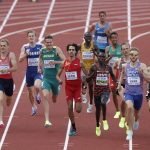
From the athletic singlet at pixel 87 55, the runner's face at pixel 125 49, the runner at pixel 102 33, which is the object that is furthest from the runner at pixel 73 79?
the runner at pixel 102 33

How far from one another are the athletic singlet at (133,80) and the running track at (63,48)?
90cm

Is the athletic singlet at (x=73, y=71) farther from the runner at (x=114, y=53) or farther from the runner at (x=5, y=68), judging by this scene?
the runner at (x=114, y=53)

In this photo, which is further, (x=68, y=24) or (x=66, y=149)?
(x=68, y=24)

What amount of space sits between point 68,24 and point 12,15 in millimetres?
2215

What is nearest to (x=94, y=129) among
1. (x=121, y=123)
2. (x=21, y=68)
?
(x=121, y=123)

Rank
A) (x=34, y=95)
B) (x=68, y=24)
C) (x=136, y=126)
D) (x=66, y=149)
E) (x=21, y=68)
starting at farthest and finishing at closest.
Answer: (x=68, y=24), (x=21, y=68), (x=34, y=95), (x=136, y=126), (x=66, y=149)

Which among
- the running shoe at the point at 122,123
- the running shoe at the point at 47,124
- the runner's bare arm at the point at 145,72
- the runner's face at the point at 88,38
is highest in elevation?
the runner's face at the point at 88,38

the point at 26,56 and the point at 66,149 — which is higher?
the point at 26,56

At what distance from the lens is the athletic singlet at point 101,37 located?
19172mm

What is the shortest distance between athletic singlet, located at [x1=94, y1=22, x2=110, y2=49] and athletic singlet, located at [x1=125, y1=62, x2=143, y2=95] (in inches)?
162

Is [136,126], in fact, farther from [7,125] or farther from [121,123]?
[7,125]

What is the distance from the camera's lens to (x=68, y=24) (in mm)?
27094

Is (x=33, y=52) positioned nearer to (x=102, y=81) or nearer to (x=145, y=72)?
(x=102, y=81)

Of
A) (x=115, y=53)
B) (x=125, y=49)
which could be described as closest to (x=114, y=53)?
(x=115, y=53)
